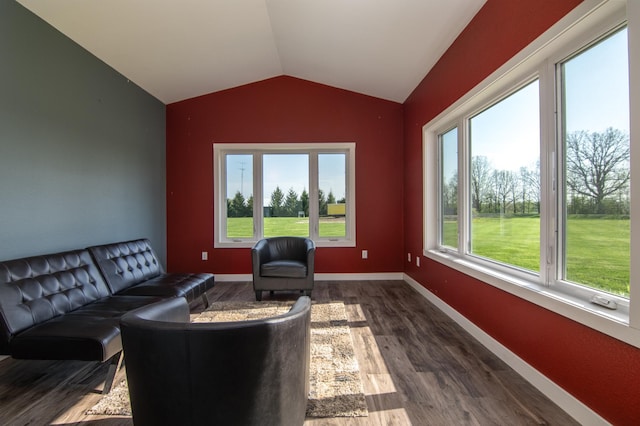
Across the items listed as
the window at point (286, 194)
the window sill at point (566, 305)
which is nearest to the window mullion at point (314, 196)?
the window at point (286, 194)

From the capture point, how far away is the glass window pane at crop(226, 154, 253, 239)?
477 cm

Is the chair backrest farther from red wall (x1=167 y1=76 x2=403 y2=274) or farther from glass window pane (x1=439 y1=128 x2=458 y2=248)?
glass window pane (x1=439 y1=128 x2=458 y2=248)

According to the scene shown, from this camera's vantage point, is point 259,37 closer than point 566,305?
No

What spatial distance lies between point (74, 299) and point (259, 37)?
3249 millimetres

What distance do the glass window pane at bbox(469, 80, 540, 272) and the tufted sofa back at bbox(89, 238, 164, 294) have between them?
3470mm

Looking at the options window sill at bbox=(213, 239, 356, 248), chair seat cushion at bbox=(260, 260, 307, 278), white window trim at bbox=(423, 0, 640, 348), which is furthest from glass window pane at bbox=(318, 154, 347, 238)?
white window trim at bbox=(423, 0, 640, 348)

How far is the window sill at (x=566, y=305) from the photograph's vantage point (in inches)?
52.1

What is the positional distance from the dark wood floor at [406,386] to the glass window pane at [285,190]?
2.32m

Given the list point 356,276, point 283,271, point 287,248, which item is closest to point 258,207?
point 287,248

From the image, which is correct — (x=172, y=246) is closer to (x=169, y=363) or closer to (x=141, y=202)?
(x=141, y=202)

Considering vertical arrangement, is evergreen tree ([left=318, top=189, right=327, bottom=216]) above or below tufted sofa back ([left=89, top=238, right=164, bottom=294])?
above

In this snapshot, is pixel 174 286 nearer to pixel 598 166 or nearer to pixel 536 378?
pixel 536 378

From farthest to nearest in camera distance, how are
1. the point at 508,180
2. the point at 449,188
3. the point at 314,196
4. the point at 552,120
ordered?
the point at 314,196, the point at 449,188, the point at 508,180, the point at 552,120

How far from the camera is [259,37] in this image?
3.48 meters
